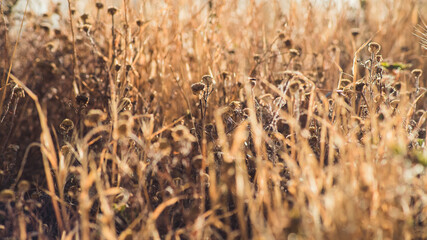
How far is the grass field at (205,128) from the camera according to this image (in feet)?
3.12

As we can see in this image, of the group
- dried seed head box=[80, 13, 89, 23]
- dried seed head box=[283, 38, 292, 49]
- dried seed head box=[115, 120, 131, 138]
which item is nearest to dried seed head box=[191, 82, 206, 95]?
dried seed head box=[115, 120, 131, 138]

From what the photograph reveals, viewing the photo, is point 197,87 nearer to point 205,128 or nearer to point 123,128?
point 205,128

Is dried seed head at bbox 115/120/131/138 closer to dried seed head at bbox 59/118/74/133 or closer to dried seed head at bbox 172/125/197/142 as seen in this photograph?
dried seed head at bbox 172/125/197/142

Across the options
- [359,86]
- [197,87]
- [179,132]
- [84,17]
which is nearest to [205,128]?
[197,87]

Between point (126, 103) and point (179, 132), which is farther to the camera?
point (126, 103)

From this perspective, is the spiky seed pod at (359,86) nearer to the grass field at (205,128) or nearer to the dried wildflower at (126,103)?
the grass field at (205,128)

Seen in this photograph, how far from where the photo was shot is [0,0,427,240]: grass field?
950mm

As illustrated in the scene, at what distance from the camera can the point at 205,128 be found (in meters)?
1.61

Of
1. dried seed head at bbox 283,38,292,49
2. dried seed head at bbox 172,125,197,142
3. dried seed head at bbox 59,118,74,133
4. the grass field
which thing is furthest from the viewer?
dried seed head at bbox 283,38,292,49

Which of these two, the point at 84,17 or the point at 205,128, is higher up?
the point at 84,17

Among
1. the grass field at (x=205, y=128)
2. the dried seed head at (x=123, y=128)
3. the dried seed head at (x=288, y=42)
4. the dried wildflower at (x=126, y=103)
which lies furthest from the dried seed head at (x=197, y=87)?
the dried seed head at (x=288, y=42)

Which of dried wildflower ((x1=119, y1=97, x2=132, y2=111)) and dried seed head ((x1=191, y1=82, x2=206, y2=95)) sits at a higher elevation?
dried seed head ((x1=191, y1=82, x2=206, y2=95))

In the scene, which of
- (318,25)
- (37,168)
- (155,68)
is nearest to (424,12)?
(318,25)

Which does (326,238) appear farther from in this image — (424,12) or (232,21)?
(424,12)
